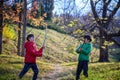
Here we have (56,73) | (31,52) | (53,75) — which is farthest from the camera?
(56,73)

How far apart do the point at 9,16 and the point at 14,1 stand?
10.3 ft

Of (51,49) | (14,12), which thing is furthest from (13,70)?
(51,49)

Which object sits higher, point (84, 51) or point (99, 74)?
point (84, 51)

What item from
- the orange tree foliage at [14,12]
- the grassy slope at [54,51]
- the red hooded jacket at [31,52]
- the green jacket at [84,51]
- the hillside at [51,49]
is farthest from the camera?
the grassy slope at [54,51]

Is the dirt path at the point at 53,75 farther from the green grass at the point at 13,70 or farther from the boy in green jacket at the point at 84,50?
the boy in green jacket at the point at 84,50

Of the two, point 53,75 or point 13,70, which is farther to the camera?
point 13,70

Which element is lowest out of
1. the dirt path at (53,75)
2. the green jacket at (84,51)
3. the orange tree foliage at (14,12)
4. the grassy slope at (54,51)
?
the grassy slope at (54,51)

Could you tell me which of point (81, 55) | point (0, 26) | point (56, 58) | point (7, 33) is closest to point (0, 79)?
point (81, 55)

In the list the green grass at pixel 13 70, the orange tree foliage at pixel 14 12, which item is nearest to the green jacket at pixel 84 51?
the green grass at pixel 13 70

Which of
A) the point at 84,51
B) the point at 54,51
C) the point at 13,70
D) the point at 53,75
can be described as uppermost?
the point at 84,51

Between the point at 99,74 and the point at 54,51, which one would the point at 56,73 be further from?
the point at 54,51

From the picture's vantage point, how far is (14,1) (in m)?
38.6

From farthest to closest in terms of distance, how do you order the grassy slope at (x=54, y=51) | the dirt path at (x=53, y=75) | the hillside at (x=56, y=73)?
the grassy slope at (x=54, y=51) < the dirt path at (x=53, y=75) < the hillside at (x=56, y=73)

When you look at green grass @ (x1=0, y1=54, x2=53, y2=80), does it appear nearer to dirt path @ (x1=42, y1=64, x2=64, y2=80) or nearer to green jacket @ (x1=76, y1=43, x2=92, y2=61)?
dirt path @ (x1=42, y1=64, x2=64, y2=80)
